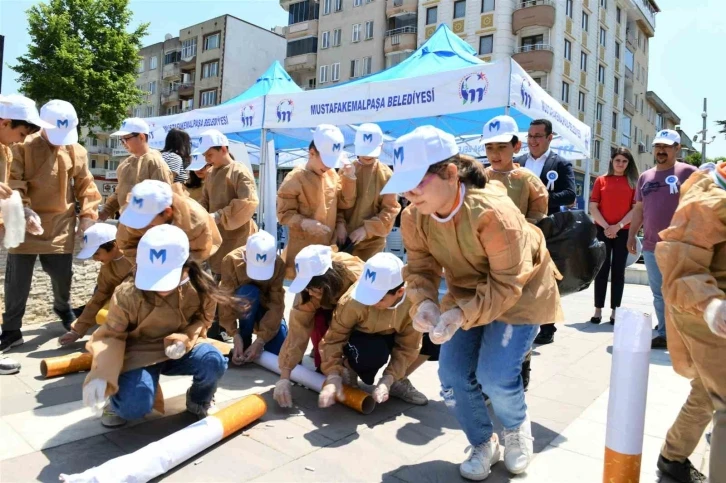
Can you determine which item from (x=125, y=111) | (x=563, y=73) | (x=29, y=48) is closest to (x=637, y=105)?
(x=563, y=73)

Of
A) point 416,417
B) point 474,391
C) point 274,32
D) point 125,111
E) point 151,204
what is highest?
point 274,32

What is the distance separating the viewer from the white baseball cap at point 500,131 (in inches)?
136

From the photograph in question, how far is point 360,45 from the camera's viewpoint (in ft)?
102

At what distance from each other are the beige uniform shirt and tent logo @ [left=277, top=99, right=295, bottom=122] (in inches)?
176

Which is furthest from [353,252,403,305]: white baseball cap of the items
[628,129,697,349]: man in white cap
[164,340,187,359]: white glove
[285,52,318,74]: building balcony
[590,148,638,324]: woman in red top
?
[285,52,318,74]: building balcony

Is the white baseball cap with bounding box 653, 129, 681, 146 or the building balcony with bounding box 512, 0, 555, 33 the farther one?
the building balcony with bounding box 512, 0, 555, 33

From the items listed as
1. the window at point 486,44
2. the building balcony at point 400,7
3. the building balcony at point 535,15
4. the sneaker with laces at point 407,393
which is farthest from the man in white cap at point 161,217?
the building balcony at point 400,7

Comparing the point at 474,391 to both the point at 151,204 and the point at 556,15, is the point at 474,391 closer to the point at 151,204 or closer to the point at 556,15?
the point at 151,204

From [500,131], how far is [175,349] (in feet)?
7.41

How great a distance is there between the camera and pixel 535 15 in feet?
81.2

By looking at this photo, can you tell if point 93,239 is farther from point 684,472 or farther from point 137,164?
point 684,472

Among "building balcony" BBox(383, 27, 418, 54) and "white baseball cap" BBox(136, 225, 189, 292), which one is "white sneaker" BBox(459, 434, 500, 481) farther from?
"building balcony" BBox(383, 27, 418, 54)

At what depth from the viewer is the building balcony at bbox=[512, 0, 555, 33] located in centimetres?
2462

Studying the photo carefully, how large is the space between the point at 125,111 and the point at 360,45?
14.3m
